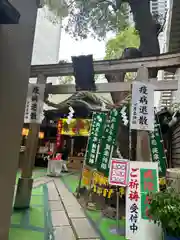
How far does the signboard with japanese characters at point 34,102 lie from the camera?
6000 mm

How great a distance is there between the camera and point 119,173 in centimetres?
454

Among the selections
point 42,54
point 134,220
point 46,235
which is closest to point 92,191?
point 46,235

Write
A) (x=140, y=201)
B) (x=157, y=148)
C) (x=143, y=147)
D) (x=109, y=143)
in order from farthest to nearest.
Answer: (x=109, y=143), (x=157, y=148), (x=143, y=147), (x=140, y=201)

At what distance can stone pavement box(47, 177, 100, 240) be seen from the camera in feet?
15.6

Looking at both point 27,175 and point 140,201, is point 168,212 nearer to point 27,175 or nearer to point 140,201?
point 140,201

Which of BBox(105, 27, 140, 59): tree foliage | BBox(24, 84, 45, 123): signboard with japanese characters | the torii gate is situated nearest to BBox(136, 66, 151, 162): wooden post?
the torii gate

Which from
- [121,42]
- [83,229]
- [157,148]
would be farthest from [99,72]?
[121,42]

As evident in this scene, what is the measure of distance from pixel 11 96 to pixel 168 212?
316 centimetres

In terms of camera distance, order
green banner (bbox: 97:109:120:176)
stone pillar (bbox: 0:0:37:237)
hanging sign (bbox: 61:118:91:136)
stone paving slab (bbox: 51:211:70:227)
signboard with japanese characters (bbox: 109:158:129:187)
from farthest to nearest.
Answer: hanging sign (bbox: 61:118:91:136), green banner (bbox: 97:109:120:176), stone paving slab (bbox: 51:211:70:227), signboard with japanese characters (bbox: 109:158:129:187), stone pillar (bbox: 0:0:37:237)

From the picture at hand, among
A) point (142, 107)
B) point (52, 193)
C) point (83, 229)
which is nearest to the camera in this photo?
point (142, 107)

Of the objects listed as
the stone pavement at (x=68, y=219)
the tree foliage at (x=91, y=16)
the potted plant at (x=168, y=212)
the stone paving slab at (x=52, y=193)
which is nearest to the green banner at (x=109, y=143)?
the stone pavement at (x=68, y=219)

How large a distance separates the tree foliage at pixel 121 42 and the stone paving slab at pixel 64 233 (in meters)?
9.65

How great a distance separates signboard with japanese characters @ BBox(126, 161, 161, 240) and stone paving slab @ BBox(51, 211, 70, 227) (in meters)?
2.01

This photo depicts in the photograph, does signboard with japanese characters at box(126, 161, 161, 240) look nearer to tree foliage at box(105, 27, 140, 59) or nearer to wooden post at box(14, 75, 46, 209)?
wooden post at box(14, 75, 46, 209)
